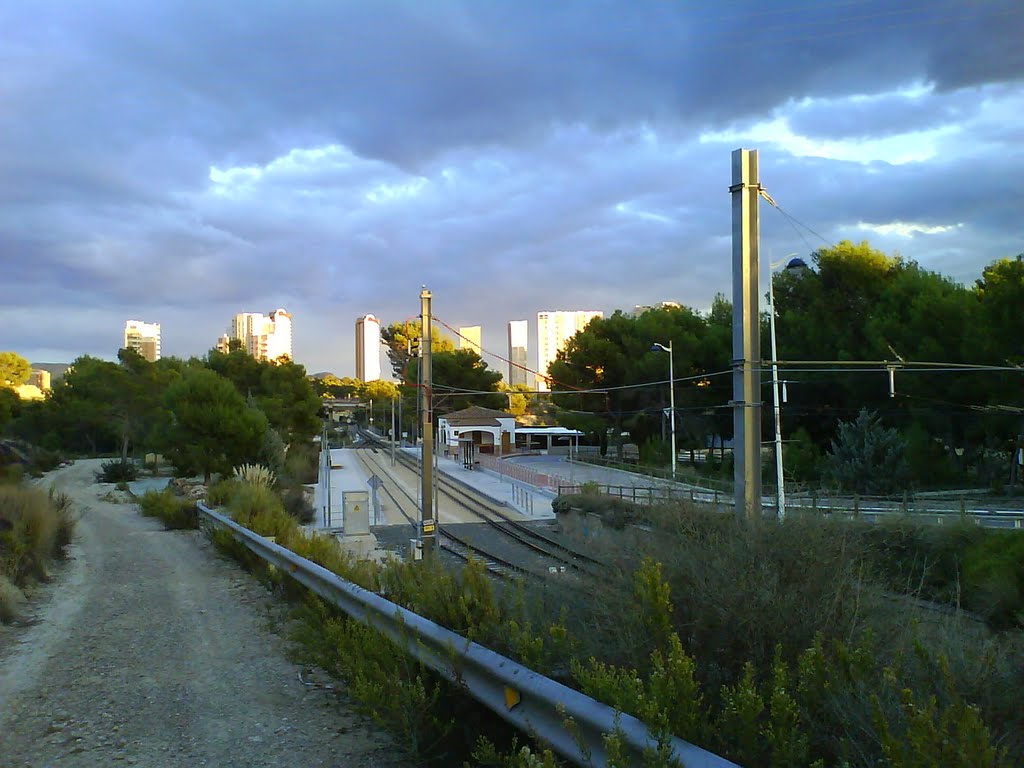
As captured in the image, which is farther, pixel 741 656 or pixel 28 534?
pixel 28 534

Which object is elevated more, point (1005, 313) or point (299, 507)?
point (1005, 313)

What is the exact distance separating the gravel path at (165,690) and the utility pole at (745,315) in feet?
18.2

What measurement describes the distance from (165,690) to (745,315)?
7.34 m

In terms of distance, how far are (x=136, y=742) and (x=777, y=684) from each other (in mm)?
3529

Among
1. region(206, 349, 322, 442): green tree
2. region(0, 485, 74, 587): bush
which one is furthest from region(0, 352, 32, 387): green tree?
region(0, 485, 74, 587): bush

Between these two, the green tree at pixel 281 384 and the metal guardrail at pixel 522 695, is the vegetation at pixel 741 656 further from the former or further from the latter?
the green tree at pixel 281 384

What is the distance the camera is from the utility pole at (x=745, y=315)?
9820 mm

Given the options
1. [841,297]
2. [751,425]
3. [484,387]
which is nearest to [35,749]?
[751,425]

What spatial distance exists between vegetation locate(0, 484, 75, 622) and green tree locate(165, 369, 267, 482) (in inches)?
883

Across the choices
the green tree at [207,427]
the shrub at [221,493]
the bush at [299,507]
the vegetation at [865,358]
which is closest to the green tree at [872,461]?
the vegetation at [865,358]

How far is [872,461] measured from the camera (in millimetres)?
37094

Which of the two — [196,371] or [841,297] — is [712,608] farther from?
[841,297]

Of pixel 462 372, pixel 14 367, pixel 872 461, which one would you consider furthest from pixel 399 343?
pixel 872 461

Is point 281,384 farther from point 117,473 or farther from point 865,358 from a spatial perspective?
point 865,358
